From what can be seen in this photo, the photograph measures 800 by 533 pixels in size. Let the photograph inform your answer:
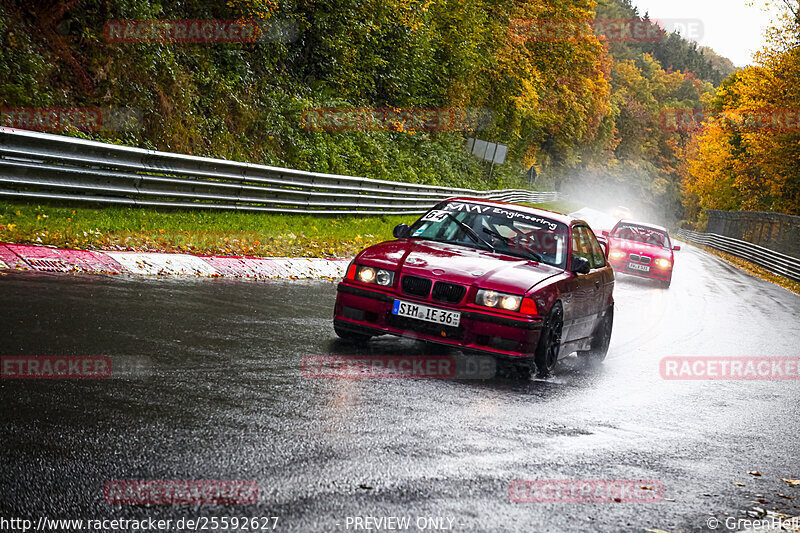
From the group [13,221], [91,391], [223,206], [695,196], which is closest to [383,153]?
[223,206]

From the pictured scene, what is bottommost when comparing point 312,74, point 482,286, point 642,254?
point 642,254

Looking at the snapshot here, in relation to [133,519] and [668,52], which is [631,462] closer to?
[133,519]

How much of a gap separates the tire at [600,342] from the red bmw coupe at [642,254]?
A: 1125 cm

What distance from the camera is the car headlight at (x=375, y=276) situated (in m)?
7.54

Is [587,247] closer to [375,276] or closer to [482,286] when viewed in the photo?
[482,286]

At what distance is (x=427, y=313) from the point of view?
7.32 m

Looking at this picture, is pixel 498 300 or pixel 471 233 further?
pixel 471 233

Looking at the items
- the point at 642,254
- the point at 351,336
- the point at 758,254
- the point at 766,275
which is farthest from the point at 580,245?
the point at 758,254

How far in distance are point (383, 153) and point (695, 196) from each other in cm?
9236

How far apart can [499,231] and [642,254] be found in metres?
13.0

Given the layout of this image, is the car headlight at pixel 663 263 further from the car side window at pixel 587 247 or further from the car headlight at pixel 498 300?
the car headlight at pixel 498 300

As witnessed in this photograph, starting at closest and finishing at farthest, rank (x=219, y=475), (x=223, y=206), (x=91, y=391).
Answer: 1. (x=219, y=475)
2. (x=91, y=391)
3. (x=223, y=206)

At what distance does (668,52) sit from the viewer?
177500 millimetres

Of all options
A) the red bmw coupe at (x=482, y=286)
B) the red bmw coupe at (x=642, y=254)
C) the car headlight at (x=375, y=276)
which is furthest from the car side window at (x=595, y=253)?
the red bmw coupe at (x=642, y=254)
